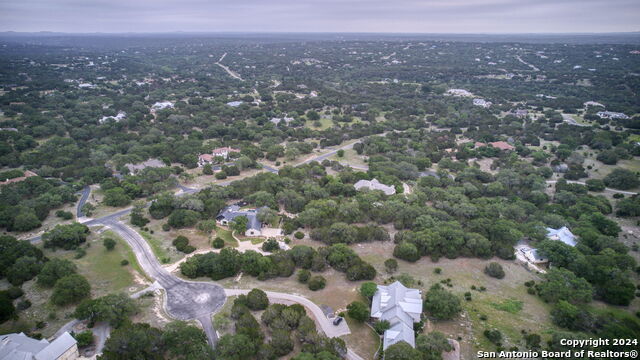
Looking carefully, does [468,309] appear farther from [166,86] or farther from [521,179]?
[166,86]

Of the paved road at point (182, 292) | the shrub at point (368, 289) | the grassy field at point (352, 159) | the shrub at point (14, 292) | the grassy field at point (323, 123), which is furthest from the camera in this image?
the grassy field at point (323, 123)

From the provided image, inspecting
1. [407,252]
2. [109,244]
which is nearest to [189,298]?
[109,244]

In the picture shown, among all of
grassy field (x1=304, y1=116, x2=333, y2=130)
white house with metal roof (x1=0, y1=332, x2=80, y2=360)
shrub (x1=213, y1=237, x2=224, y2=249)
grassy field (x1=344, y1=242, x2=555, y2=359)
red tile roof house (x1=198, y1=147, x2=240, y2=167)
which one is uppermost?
grassy field (x1=304, y1=116, x2=333, y2=130)

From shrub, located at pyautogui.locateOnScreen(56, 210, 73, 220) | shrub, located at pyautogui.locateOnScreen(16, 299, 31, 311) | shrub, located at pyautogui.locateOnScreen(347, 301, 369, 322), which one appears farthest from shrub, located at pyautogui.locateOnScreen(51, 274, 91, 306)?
shrub, located at pyautogui.locateOnScreen(347, 301, 369, 322)

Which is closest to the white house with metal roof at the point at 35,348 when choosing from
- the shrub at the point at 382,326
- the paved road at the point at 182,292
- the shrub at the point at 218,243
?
the paved road at the point at 182,292

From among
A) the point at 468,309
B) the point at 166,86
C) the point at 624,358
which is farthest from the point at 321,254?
the point at 166,86

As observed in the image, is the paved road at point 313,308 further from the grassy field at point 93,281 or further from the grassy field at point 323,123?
the grassy field at point 323,123

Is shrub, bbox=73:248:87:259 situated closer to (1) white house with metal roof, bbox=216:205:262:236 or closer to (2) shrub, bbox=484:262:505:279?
(1) white house with metal roof, bbox=216:205:262:236
